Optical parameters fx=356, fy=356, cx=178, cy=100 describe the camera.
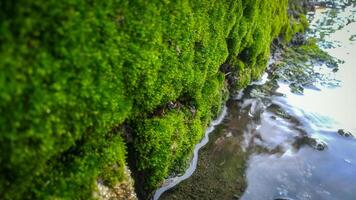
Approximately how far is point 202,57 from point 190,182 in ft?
6.33

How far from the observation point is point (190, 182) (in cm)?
551

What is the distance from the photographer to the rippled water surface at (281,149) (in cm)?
568

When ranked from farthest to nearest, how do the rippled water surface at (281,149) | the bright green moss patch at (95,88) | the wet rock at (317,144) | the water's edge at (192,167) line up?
the wet rock at (317,144)
the rippled water surface at (281,149)
the water's edge at (192,167)
the bright green moss patch at (95,88)

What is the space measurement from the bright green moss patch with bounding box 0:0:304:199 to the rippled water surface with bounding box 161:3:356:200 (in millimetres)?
840

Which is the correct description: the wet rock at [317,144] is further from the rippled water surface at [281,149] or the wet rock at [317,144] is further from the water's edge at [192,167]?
the water's edge at [192,167]

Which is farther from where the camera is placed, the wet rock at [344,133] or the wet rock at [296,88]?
the wet rock at [296,88]

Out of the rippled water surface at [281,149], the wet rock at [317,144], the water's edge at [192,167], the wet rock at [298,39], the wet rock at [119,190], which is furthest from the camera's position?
the wet rock at [298,39]

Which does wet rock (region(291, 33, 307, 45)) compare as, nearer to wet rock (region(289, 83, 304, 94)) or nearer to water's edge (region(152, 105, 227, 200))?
wet rock (region(289, 83, 304, 94))

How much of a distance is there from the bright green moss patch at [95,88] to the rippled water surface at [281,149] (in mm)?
840

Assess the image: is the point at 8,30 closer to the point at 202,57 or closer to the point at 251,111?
the point at 202,57

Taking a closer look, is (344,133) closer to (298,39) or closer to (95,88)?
(298,39)

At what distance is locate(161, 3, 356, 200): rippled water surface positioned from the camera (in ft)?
18.6

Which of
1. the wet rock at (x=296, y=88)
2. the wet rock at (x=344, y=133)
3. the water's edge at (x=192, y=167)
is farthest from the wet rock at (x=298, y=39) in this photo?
the water's edge at (x=192, y=167)

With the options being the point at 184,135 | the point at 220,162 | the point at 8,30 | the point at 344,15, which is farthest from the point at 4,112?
the point at 344,15
